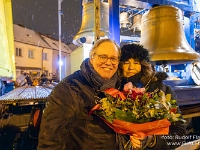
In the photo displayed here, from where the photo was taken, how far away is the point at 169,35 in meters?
2.86

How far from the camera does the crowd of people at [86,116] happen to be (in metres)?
1.32

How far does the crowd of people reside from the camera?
4.32 feet

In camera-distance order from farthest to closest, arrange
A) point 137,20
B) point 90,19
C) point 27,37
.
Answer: point 27,37
point 137,20
point 90,19

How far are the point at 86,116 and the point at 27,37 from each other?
24404 millimetres

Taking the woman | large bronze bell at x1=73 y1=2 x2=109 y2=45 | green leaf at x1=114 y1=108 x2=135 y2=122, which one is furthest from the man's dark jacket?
large bronze bell at x1=73 y1=2 x2=109 y2=45

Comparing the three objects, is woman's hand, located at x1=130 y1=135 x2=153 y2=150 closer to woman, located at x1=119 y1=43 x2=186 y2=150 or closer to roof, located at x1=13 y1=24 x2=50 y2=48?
woman, located at x1=119 y1=43 x2=186 y2=150

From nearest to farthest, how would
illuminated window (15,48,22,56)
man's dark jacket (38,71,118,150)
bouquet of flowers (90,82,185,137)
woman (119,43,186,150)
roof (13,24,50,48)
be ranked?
bouquet of flowers (90,82,185,137) < man's dark jacket (38,71,118,150) < woman (119,43,186,150) < illuminated window (15,48,22,56) < roof (13,24,50,48)

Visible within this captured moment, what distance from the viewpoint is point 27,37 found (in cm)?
2333

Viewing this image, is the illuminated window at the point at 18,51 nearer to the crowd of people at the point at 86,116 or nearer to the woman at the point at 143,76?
the woman at the point at 143,76

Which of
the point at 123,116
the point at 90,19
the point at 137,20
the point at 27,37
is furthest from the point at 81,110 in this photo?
the point at 27,37

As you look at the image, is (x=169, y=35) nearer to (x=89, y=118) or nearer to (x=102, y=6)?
(x=102, y=6)

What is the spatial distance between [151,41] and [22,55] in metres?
21.8

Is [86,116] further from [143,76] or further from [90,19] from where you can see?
[90,19]

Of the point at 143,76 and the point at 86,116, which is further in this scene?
the point at 143,76
